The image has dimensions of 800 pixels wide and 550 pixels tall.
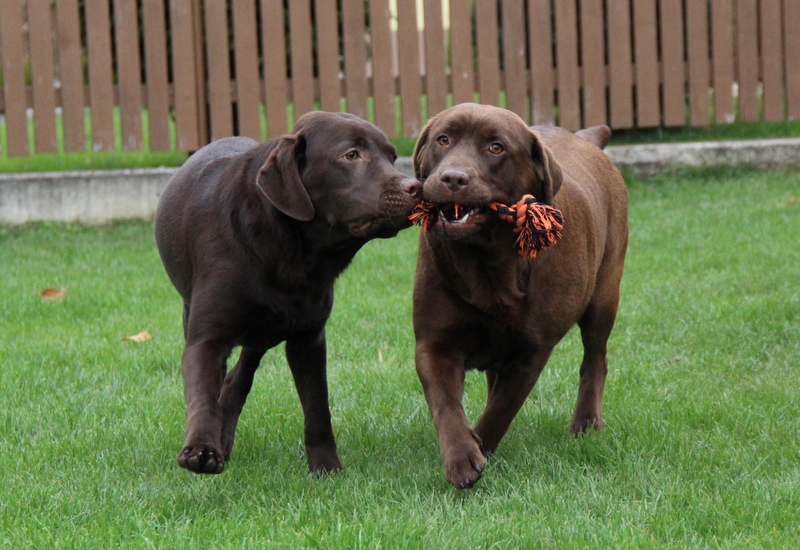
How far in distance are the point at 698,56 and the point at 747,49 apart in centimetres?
48

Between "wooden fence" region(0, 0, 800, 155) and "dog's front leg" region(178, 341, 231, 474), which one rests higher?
"wooden fence" region(0, 0, 800, 155)

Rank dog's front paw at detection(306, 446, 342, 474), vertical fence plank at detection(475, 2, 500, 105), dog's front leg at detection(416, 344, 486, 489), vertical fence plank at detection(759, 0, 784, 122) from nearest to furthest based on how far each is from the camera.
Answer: dog's front leg at detection(416, 344, 486, 489) < dog's front paw at detection(306, 446, 342, 474) < vertical fence plank at detection(475, 2, 500, 105) < vertical fence plank at detection(759, 0, 784, 122)

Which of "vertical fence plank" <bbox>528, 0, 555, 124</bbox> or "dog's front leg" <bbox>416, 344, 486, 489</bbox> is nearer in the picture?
"dog's front leg" <bbox>416, 344, 486, 489</bbox>

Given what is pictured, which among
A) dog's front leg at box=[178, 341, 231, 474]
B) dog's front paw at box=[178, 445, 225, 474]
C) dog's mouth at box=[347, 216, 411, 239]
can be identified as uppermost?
dog's mouth at box=[347, 216, 411, 239]

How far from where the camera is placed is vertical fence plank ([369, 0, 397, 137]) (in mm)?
9211

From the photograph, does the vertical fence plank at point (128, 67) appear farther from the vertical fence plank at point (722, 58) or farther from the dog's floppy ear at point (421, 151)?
the dog's floppy ear at point (421, 151)

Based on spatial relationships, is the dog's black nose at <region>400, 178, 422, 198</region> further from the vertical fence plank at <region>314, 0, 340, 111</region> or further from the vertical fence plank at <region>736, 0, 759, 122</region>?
the vertical fence plank at <region>736, 0, 759, 122</region>

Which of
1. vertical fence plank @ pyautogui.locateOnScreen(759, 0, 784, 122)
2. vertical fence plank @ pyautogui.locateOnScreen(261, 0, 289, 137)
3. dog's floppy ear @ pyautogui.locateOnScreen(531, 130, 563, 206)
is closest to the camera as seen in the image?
dog's floppy ear @ pyautogui.locateOnScreen(531, 130, 563, 206)

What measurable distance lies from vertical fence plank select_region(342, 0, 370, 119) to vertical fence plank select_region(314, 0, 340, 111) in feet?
0.32

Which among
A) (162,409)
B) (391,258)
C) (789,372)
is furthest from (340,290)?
(789,372)

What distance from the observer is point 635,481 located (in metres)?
3.56

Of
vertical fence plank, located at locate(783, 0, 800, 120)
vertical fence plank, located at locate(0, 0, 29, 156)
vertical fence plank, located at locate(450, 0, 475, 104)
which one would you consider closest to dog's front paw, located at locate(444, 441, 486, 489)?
vertical fence plank, located at locate(450, 0, 475, 104)

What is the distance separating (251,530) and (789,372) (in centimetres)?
299

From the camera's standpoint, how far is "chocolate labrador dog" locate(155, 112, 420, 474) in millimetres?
3668
